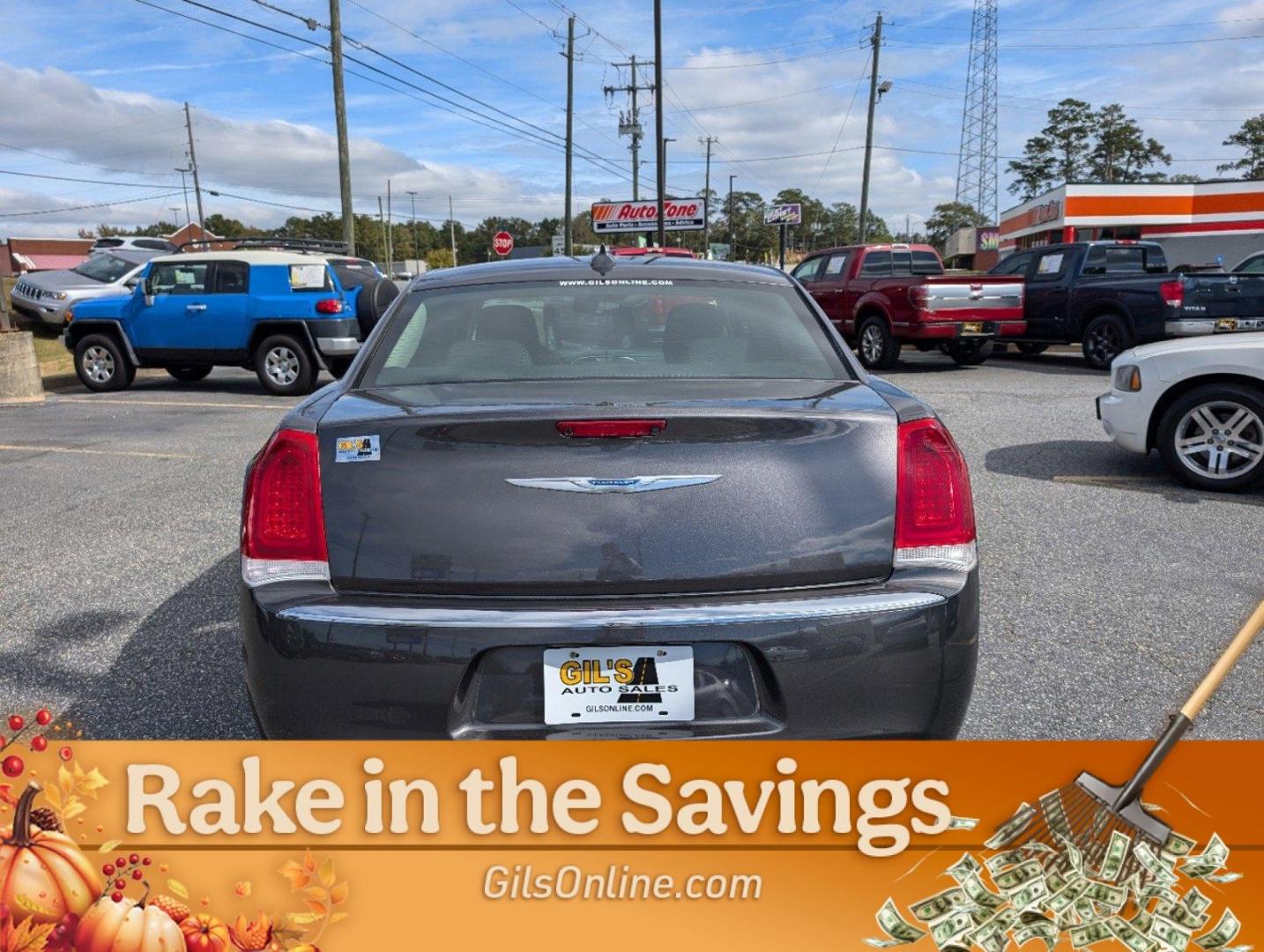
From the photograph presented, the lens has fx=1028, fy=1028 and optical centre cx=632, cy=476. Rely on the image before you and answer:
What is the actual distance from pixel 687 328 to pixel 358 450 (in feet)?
4.27

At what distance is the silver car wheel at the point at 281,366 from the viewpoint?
13258 millimetres

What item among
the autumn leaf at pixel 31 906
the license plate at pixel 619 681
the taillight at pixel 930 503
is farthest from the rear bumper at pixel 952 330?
the autumn leaf at pixel 31 906

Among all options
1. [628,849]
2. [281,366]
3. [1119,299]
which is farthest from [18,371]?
[1119,299]

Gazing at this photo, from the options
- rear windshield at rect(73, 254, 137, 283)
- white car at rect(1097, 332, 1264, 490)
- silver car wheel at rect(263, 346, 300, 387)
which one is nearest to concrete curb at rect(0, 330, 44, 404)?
silver car wheel at rect(263, 346, 300, 387)

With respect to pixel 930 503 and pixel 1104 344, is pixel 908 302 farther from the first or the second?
pixel 930 503

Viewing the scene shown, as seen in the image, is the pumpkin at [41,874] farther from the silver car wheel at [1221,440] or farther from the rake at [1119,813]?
the silver car wheel at [1221,440]

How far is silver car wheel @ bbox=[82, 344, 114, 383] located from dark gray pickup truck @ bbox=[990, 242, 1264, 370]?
1270cm

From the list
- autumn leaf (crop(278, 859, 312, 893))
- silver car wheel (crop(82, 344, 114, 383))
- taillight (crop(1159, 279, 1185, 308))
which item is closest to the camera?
autumn leaf (crop(278, 859, 312, 893))

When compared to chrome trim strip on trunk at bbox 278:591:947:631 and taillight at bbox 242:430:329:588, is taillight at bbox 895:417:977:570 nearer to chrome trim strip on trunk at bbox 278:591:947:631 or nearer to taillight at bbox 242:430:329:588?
chrome trim strip on trunk at bbox 278:591:947:631

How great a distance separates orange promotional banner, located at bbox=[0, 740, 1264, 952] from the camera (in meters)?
2.13

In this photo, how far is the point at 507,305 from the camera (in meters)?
3.42

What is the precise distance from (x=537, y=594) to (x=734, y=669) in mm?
477

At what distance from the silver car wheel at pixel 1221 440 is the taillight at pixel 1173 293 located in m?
7.48

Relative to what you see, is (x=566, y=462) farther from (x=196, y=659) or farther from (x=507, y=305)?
(x=196, y=659)
